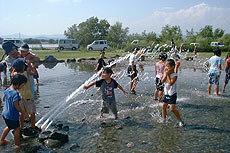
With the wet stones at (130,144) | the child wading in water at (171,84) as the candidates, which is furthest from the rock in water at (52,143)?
the child wading in water at (171,84)

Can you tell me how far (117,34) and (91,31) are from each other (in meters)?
9.16

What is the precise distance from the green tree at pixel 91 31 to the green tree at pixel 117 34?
436cm

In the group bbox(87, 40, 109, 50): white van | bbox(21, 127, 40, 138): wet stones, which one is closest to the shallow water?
bbox(21, 127, 40, 138): wet stones

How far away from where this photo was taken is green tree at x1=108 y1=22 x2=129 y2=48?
64500 millimetres

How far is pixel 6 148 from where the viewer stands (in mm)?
5367

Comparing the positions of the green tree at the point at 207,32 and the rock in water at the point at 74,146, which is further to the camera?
the green tree at the point at 207,32

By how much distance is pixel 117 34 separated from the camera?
64812mm

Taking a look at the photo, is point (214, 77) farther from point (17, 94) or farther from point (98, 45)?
point (98, 45)

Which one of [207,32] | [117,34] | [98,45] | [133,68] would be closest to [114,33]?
[117,34]

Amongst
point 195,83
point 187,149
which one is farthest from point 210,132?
point 195,83

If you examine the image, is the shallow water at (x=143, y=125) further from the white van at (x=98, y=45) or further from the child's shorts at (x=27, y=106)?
the white van at (x=98, y=45)

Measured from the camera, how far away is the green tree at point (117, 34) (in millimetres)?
64500

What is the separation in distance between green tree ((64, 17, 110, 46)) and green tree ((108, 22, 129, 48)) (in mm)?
4356

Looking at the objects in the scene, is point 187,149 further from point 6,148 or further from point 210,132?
point 6,148
